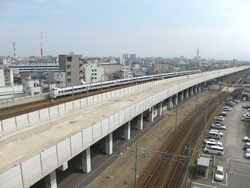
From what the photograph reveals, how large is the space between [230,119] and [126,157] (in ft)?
71.3

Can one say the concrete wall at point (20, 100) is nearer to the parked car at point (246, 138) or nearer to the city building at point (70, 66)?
the city building at point (70, 66)

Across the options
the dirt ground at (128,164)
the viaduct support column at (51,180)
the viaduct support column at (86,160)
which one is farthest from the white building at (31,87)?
the viaduct support column at (51,180)

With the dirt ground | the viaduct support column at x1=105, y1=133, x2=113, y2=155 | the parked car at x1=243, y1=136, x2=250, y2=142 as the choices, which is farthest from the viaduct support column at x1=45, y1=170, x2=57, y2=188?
the parked car at x1=243, y1=136, x2=250, y2=142

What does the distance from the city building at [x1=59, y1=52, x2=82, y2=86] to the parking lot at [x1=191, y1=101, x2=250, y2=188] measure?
1333 inches

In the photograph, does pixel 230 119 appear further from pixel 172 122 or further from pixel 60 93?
pixel 60 93

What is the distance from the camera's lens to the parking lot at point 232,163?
13883 mm

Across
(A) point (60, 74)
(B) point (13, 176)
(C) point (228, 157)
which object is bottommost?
(C) point (228, 157)

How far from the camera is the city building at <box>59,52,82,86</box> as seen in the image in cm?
4328

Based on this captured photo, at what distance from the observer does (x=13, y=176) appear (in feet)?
26.1

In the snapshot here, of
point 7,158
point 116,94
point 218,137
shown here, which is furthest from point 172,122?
point 7,158

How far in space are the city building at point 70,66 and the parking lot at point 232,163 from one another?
3387 cm

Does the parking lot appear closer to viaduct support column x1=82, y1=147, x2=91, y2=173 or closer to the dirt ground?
the dirt ground

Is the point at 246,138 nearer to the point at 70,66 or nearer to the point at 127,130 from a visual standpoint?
the point at 127,130

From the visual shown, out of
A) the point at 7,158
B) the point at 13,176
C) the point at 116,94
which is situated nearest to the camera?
the point at 13,176
